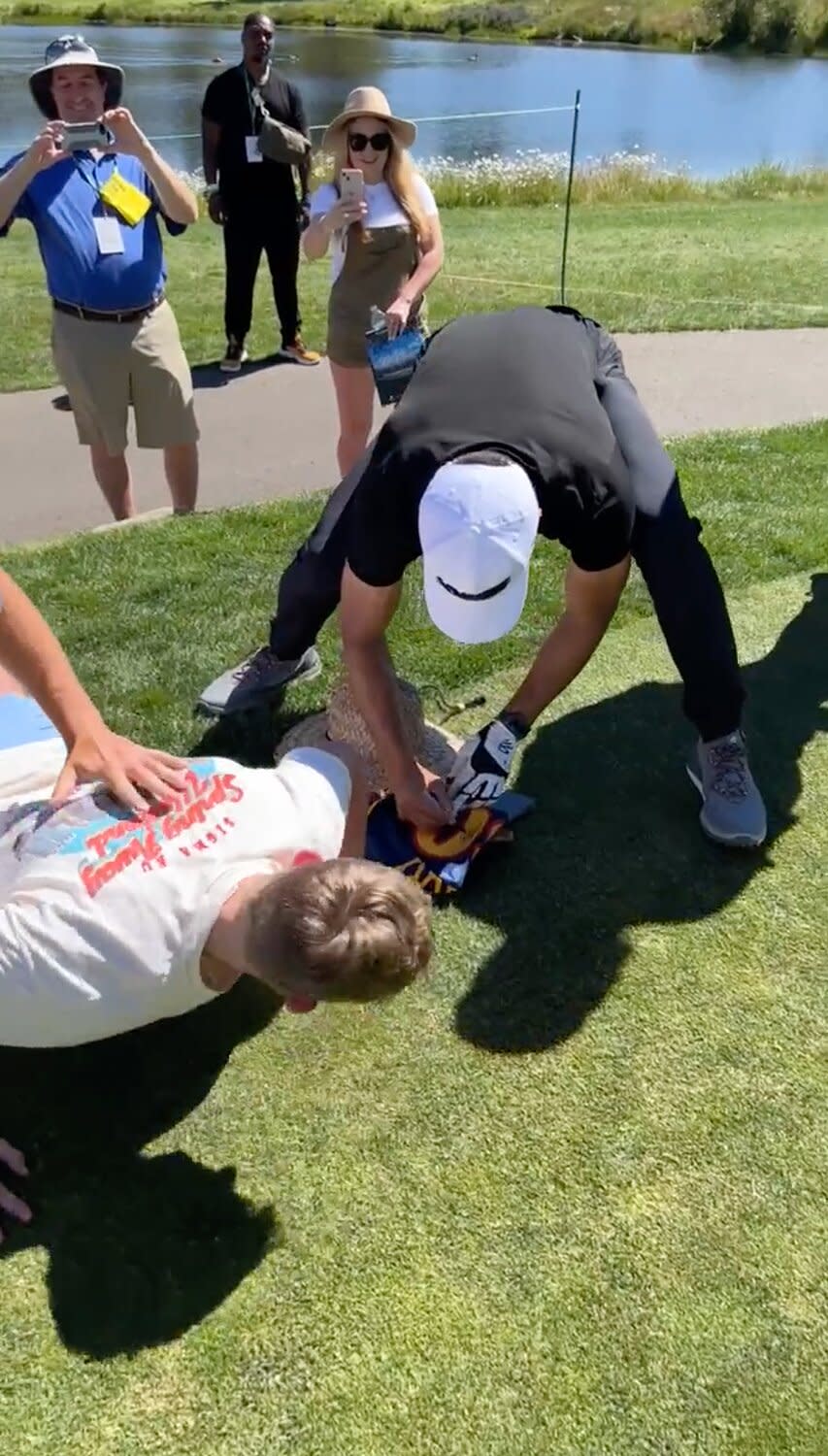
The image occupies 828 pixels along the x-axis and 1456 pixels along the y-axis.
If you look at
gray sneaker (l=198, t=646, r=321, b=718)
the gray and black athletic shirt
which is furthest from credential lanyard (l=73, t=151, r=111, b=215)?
the gray and black athletic shirt

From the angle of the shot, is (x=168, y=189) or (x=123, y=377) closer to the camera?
(x=168, y=189)

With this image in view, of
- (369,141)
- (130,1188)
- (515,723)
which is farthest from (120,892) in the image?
(369,141)

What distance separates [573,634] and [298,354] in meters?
4.73

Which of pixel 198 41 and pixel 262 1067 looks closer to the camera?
pixel 262 1067

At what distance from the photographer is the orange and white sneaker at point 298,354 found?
7.12 metres

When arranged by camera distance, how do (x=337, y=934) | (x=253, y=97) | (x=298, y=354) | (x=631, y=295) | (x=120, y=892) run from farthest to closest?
(x=631, y=295) < (x=298, y=354) < (x=253, y=97) < (x=120, y=892) < (x=337, y=934)

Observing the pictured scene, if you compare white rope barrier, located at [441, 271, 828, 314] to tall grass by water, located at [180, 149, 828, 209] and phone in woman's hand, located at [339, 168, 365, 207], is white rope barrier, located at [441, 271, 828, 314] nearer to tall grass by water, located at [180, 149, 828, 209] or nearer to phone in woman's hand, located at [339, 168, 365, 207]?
tall grass by water, located at [180, 149, 828, 209]

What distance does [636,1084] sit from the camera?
8.07ft

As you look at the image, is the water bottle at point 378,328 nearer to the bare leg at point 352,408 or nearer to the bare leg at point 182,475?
the bare leg at point 352,408

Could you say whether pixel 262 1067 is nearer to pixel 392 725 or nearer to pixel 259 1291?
pixel 259 1291

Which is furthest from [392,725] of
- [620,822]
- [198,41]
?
[198,41]

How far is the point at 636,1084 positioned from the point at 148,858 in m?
1.10

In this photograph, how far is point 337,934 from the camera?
179 cm

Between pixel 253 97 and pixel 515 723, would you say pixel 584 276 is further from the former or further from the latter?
pixel 515 723
